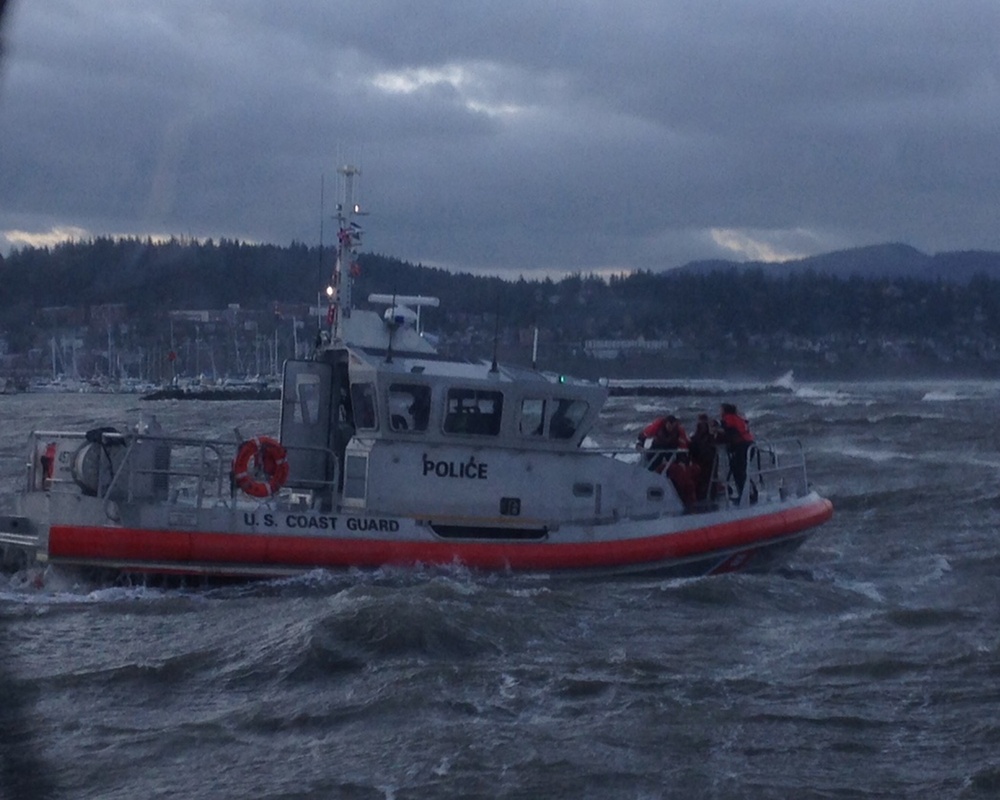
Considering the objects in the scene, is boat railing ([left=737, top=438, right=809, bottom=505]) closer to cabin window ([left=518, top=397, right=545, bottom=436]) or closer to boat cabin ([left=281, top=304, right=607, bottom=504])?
boat cabin ([left=281, top=304, right=607, bottom=504])

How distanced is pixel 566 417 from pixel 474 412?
83 centimetres

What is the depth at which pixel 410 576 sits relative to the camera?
10.7m

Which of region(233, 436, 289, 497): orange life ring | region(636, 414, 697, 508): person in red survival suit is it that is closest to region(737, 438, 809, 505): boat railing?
region(636, 414, 697, 508): person in red survival suit

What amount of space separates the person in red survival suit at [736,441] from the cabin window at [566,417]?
1574mm

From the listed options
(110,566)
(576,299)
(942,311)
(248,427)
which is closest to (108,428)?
(110,566)

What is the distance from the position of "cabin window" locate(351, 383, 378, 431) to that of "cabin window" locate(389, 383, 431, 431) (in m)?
0.17

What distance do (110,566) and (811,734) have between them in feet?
18.9

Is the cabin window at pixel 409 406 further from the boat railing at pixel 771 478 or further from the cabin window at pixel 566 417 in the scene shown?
the boat railing at pixel 771 478

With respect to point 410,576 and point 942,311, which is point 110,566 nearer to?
point 410,576

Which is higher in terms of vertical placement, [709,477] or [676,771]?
[709,477]

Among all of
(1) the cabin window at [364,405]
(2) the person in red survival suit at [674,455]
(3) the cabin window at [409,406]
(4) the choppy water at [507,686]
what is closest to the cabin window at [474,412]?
→ (3) the cabin window at [409,406]

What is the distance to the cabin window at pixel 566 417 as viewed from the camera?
11297 mm

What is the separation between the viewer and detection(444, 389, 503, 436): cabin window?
36.2ft

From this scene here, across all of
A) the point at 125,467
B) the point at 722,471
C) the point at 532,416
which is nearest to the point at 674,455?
the point at 722,471
